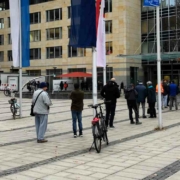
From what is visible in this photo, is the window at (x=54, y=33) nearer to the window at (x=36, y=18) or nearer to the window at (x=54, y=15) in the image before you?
the window at (x=54, y=15)

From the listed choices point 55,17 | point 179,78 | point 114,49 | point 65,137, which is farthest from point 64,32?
point 65,137

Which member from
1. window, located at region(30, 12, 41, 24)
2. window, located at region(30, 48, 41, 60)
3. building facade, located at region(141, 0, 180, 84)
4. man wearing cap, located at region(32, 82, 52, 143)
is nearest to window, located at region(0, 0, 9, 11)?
window, located at region(30, 12, 41, 24)

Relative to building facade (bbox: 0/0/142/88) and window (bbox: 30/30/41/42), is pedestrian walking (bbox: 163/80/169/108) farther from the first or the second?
window (bbox: 30/30/41/42)

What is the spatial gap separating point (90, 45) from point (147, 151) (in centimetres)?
349

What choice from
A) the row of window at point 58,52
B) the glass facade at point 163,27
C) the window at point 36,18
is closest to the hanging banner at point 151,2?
the glass facade at point 163,27

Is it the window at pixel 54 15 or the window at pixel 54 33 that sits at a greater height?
the window at pixel 54 15

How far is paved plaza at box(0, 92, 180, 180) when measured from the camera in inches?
239

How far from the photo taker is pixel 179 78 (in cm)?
4562

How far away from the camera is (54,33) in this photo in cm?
5425

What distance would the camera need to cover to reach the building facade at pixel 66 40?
47250mm

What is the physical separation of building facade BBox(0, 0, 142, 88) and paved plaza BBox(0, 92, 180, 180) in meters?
36.6

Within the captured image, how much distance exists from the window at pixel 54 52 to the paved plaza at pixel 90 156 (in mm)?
42616

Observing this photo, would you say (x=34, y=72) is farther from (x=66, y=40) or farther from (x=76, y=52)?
(x=76, y=52)

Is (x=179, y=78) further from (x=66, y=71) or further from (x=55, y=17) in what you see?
(x=55, y=17)
